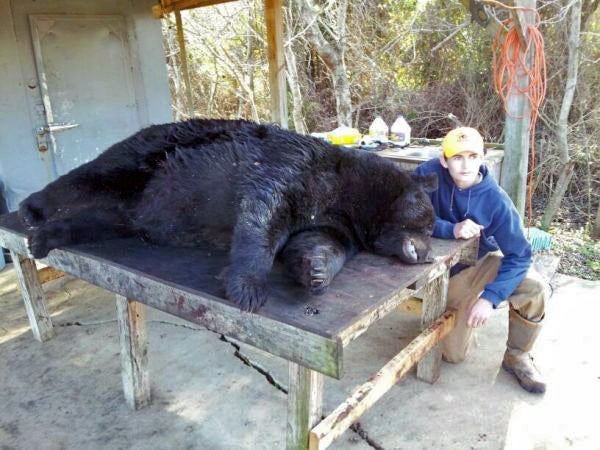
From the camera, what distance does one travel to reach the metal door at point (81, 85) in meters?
4.62

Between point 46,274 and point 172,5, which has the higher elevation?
point 172,5

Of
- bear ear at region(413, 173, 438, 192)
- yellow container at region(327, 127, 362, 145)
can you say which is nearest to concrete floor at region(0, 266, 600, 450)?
bear ear at region(413, 173, 438, 192)

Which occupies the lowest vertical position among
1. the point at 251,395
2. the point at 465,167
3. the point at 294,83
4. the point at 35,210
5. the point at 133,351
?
the point at 251,395

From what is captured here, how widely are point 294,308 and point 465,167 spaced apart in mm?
1294

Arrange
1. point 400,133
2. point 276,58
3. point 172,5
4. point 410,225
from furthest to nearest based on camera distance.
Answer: point 172,5, point 276,58, point 400,133, point 410,225

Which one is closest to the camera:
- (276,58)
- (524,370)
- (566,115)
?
(524,370)

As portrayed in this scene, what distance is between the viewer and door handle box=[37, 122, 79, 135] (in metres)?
4.64

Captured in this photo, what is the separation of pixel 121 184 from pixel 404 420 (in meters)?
1.86

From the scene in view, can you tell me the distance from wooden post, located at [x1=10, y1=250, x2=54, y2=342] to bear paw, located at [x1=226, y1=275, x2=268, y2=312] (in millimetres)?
2045

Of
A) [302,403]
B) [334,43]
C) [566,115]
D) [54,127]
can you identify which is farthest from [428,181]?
[334,43]

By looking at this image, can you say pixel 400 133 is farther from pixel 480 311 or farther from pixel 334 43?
pixel 334 43

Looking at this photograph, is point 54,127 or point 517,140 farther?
point 54,127

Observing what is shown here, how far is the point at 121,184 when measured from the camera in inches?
95.8

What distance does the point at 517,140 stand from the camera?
3545mm
